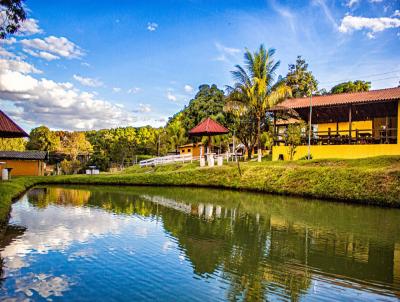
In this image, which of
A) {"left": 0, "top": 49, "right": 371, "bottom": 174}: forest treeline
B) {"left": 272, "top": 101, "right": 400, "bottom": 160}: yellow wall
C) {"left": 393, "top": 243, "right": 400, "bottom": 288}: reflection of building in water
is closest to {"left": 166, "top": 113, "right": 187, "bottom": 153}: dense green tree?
{"left": 0, "top": 49, "right": 371, "bottom": 174}: forest treeline

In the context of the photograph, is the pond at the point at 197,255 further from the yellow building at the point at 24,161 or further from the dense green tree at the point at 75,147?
the dense green tree at the point at 75,147

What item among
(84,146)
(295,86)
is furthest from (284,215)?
(84,146)

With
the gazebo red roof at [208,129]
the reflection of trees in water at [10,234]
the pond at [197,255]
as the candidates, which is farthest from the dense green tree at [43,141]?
the reflection of trees in water at [10,234]

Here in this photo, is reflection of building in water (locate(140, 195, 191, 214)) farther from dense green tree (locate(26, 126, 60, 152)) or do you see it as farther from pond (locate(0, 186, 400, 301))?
dense green tree (locate(26, 126, 60, 152))

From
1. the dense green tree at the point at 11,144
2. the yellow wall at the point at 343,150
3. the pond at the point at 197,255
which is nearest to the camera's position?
the pond at the point at 197,255

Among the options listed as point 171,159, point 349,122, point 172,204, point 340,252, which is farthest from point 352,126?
point 340,252

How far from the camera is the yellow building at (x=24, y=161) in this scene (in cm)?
3622

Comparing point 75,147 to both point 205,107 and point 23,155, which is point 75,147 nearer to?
point 23,155

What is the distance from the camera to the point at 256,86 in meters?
29.1

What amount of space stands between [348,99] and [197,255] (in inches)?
814

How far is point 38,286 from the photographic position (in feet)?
21.0

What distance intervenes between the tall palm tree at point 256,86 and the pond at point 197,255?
14.7 metres

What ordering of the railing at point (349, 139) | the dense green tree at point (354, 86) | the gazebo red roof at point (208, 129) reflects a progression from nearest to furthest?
1. the railing at point (349, 139)
2. the gazebo red roof at point (208, 129)
3. the dense green tree at point (354, 86)

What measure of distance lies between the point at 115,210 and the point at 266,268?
948 centimetres
